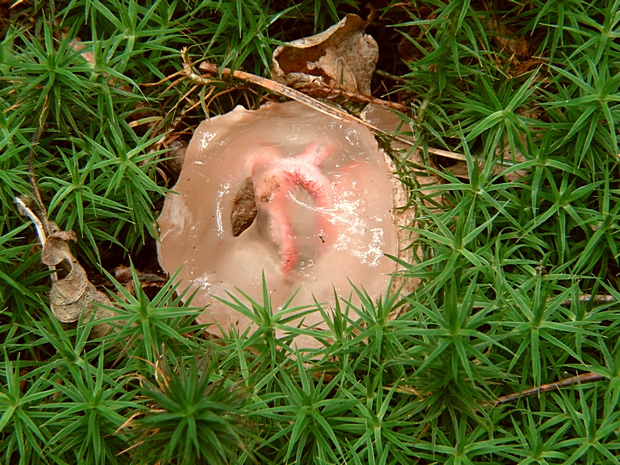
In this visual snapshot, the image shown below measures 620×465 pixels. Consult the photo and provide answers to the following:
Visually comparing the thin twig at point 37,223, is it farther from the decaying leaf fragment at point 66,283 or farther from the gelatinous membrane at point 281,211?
the gelatinous membrane at point 281,211

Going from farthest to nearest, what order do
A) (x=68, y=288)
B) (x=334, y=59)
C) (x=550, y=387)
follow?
1. (x=334, y=59)
2. (x=68, y=288)
3. (x=550, y=387)

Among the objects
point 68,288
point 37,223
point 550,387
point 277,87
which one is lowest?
point 550,387

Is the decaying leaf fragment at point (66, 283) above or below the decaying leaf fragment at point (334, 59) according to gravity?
below

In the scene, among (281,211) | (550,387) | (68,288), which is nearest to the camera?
(550,387)

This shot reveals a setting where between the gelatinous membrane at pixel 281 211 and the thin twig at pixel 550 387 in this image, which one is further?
the gelatinous membrane at pixel 281 211

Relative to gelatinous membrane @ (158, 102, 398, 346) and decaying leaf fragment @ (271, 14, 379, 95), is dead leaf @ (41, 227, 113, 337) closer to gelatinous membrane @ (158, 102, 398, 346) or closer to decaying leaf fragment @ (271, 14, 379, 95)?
gelatinous membrane @ (158, 102, 398, 346)

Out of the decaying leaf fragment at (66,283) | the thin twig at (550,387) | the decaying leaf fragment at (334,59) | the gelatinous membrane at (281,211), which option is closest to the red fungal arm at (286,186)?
the gelatinous membrane at (281,211)

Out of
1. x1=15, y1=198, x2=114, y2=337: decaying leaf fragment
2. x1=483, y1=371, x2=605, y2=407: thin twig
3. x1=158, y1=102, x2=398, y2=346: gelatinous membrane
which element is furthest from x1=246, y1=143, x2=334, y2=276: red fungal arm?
x1=483, y1=371, x2=605, y2=407: thin twig

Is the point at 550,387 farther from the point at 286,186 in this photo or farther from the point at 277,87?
the point at 277,87

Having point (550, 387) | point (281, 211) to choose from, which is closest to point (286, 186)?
point (281, 211)
